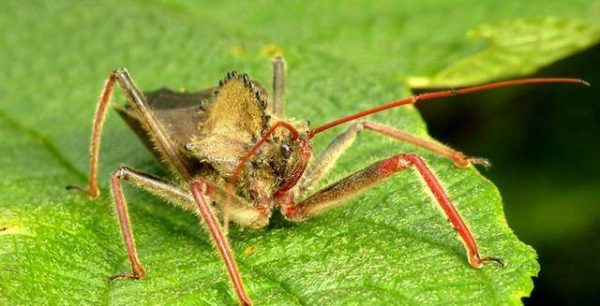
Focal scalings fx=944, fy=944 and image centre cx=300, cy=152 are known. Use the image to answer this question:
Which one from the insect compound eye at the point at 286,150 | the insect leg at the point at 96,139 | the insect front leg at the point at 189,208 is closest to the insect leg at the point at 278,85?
the insect compound eye at the point at 286,150

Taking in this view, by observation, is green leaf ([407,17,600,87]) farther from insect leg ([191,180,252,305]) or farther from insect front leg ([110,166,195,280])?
insect leg ([191,180,252,305])

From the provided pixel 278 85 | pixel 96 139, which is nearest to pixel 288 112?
pixel 278 85

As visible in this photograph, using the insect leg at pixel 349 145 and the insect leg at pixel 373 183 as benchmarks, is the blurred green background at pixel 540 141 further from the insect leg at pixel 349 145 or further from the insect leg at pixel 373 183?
the insect leg at pixel 373 183

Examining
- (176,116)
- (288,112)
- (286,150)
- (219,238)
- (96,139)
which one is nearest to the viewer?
(219,238)

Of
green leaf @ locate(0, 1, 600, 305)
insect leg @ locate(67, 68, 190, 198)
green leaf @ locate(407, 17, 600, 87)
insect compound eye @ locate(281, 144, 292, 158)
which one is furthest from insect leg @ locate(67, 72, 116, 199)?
green leaf @ locate(407, 17, 600, 87)

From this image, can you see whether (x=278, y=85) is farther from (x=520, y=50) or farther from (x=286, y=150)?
(x=520, y=50)

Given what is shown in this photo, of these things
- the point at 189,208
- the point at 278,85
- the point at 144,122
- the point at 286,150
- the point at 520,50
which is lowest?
the point at 189,208
